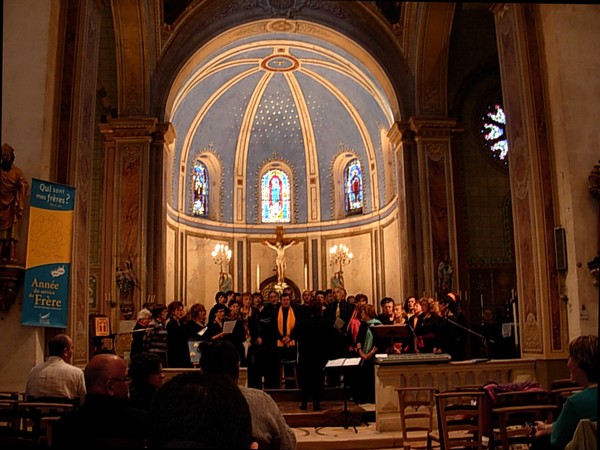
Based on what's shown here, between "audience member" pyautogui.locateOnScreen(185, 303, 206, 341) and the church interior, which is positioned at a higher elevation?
the church interior

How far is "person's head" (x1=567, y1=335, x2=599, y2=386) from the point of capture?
13.6ft

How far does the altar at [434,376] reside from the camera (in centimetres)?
957

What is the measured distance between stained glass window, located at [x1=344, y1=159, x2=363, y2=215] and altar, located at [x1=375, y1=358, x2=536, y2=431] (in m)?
15.7

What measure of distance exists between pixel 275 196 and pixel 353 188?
301 cm

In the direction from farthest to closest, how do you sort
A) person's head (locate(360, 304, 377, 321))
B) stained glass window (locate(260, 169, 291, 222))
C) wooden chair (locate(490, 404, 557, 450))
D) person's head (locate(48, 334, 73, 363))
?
Answer: 1. stained glass window (locate(260, 169, 291, 222))
2. person's head (locate(360, 304, 377, 321))
3. person's head (locate(48, 334, 73, 363))
4. wooden chair (locate(490, 404, 557, 450))

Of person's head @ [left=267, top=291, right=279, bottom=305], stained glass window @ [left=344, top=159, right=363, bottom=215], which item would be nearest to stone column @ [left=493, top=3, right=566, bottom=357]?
person's head @ [left=267, top=291, right=279, bottom=305]

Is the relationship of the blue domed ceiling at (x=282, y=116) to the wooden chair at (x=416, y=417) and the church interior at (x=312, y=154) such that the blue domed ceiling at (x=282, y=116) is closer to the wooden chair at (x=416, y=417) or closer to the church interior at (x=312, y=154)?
the church interior at (x=312, y=154)

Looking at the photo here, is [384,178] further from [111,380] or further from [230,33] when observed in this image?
[111,380]

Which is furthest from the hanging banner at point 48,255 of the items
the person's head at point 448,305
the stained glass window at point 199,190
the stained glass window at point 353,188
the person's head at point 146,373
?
the stained glass window at point 353,188

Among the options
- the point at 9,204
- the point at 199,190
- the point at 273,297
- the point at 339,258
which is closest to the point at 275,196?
the point at 199,190

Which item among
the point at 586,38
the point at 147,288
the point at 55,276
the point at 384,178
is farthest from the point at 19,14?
the point at 384,178

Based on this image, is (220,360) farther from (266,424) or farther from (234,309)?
(234,309)

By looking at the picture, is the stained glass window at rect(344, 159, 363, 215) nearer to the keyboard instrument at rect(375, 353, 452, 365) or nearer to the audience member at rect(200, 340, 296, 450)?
the keyboard instrument at rect(375, 353, 452, 365)

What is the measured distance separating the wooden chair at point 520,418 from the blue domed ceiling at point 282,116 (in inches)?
606
